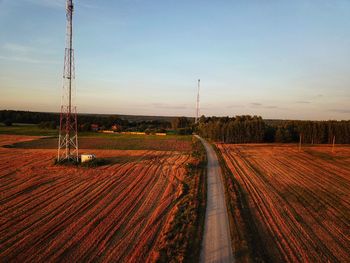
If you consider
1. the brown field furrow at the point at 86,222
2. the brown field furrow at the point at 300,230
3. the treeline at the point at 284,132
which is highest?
the treeline at the point at 284,132

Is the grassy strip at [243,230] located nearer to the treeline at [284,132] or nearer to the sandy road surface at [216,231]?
the sandy road surface at [216,231]

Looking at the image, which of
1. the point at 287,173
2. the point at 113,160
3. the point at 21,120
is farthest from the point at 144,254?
the point at 21,120

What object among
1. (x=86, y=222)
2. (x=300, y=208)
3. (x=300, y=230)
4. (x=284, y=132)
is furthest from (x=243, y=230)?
(x=284, y=132)

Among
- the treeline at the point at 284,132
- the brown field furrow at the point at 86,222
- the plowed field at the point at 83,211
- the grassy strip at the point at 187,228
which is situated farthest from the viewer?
the treeline at the point at 284,132

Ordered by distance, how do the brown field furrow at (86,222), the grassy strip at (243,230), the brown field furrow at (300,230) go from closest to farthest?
the grassy strip at (243,230) → the brown field furrow at (86,222) → the brown field furrow at (300,230)

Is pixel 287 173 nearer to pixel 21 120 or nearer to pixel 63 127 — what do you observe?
pixel 63 127

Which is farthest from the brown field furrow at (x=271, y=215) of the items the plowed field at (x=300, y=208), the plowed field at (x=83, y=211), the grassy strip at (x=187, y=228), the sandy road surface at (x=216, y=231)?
the plowed field at (x=83, y=211)

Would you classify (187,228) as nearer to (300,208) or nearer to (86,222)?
(86,222)
